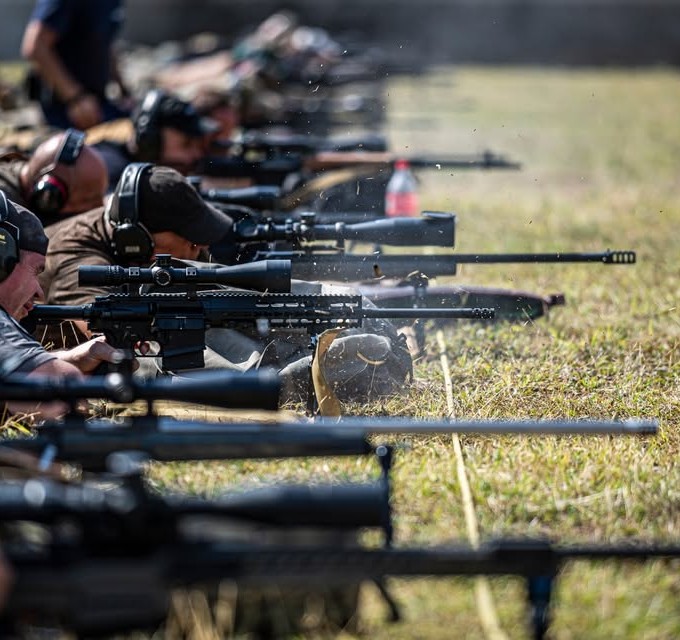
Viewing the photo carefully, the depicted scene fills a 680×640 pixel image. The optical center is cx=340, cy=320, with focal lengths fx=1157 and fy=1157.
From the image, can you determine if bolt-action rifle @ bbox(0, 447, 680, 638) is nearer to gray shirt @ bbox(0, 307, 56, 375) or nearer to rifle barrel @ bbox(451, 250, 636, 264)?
gray shirt @ bbox(0, 307, 56, 375)

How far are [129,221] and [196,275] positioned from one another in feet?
2.07

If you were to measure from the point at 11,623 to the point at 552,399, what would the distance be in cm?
328

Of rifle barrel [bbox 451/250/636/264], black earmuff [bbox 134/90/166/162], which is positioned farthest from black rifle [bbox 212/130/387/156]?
rifle barrel [bbox 451/250/636/264]

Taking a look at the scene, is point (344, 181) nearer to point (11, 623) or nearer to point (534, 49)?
point (11, 623)

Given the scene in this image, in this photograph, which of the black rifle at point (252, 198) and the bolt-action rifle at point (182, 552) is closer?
the bolt-action rifle at point (182, 552)

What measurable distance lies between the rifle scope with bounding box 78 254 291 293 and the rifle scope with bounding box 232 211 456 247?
1.06 metres

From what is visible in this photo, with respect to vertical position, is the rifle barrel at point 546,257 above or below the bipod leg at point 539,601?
below

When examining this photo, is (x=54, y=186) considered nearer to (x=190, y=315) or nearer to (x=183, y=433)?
(x=190, y=315)

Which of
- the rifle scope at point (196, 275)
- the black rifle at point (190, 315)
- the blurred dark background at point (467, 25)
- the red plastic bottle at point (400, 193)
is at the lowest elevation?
the blurred dark background at point (467, 25)

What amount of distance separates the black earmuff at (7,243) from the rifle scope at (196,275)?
0.50 meters

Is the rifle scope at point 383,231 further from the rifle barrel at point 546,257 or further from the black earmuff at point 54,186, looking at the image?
the black earmuff at point 54,186

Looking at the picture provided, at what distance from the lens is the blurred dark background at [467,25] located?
30.6m

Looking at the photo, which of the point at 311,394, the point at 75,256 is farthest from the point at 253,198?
the point at 311,394

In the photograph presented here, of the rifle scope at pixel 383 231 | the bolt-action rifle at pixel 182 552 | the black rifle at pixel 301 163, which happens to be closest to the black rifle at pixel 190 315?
the rifle scope at pixel 383 231
